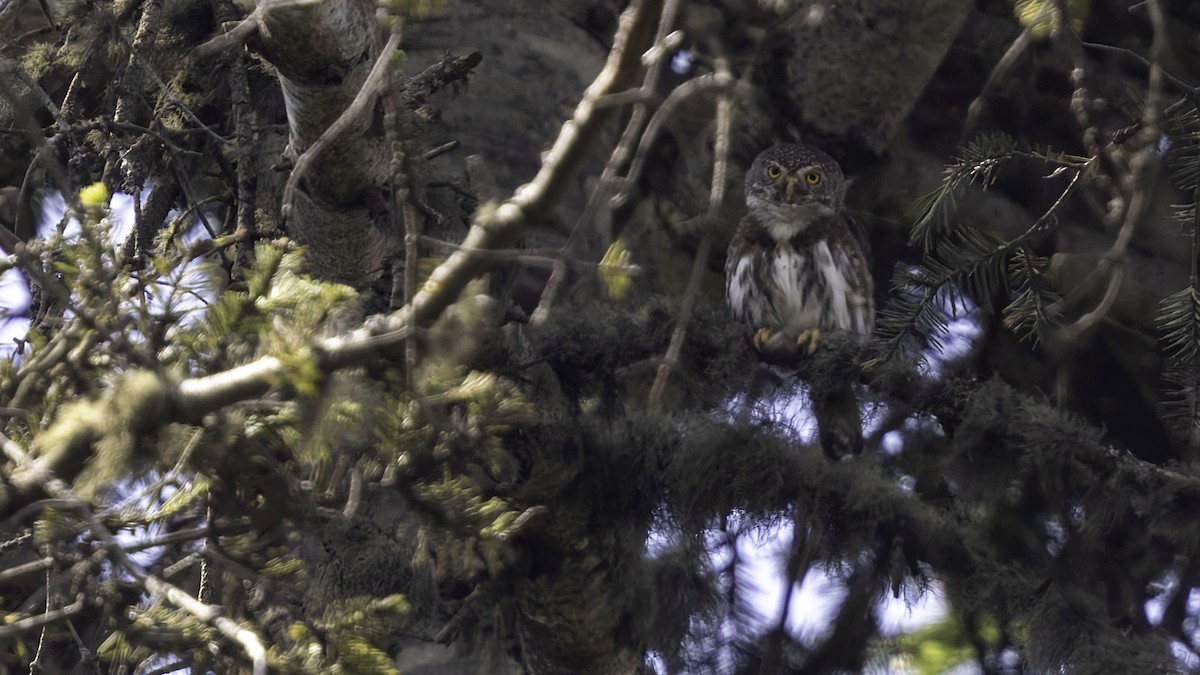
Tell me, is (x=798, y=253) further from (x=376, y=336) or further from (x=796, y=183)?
(x=376, y=336)

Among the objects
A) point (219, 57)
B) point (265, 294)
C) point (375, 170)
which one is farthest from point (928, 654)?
point (219, 57)

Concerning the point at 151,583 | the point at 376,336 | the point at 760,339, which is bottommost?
the point at 760,339

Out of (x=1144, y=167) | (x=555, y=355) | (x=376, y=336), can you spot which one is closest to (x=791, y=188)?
(x=555, y=355)

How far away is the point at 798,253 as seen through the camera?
4469 millimetres

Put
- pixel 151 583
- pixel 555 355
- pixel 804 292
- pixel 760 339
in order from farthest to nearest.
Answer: pixel 804 292, pixel 760 339, pixel 555 355, pixel 151 583

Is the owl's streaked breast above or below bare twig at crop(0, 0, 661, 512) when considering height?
below

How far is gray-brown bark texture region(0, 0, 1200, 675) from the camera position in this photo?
1874 mm

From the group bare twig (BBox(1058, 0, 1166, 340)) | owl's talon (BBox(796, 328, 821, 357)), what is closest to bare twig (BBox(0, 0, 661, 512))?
bare twig (BBox(1058, 0, 1166, 340))

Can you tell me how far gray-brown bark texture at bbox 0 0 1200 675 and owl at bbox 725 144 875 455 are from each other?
0.27 metres

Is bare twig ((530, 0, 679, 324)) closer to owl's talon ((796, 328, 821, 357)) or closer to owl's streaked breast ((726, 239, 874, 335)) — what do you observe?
owl's talon ((796, 328, 821, 357))

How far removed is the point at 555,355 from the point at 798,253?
1680 millimetres

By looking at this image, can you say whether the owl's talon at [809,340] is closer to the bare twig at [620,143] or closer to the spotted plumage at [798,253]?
the spotted plumage at [798,253]

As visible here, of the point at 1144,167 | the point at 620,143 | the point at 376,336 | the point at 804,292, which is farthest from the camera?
the point at 804,292

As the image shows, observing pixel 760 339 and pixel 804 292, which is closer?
pixel 760 339
